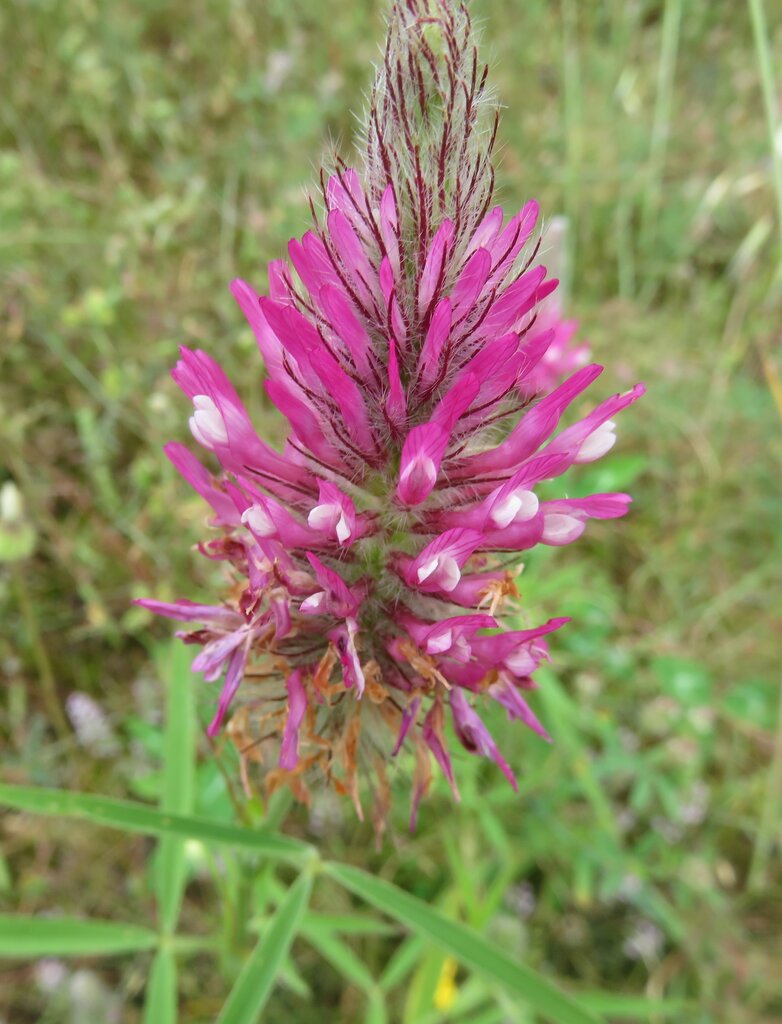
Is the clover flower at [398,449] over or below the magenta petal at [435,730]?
over

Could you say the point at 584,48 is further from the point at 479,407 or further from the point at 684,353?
the point at 479,407

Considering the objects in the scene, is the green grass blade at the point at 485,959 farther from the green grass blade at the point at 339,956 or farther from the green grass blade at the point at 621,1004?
the green grass blade at the point at 621,1004

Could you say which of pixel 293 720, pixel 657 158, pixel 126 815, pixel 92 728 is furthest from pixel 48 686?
pixel 657 158

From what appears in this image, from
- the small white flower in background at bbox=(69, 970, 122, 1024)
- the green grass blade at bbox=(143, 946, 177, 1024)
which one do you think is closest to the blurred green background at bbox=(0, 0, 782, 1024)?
the small white flower in background at bbox=(69, 970, 122, 1024)

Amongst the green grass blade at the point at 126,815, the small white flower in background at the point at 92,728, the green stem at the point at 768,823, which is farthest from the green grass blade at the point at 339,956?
the green stem at the point at 768,823

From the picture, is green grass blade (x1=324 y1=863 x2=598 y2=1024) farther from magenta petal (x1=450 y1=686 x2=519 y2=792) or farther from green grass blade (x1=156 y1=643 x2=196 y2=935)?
green grass blade (x1=156 y1=643 x2=196 y2=935)

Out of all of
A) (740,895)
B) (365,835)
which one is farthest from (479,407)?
(740,895)
